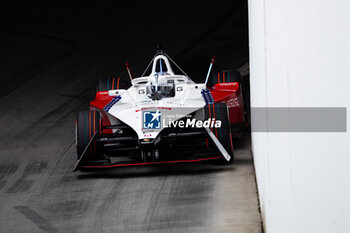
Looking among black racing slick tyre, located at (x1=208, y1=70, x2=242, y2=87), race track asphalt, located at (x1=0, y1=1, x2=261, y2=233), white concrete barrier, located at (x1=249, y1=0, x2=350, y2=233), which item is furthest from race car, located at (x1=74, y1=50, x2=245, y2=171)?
white concrete barrier, located at (x1=249, y1=0, x2=350, y2=233)

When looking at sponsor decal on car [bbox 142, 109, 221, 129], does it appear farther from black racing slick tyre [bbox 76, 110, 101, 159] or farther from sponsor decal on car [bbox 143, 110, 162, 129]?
black racing slick tyre [bbox 76, 110, 101, 159]

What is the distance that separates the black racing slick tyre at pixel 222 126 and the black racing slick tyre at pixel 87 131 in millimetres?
1575

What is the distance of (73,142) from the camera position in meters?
10.6

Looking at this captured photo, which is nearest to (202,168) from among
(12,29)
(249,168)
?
(249,168)

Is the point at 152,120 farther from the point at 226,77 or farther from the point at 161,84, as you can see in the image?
the point at 226,77

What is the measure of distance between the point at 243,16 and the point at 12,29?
8252 mm

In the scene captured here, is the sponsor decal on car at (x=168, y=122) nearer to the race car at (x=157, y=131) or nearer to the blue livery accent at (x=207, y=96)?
the race car at (x=157, y=131)

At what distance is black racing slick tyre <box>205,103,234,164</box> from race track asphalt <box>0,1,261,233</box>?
1.17ft

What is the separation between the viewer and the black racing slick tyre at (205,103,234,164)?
8383 millimetres

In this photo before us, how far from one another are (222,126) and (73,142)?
3269mm

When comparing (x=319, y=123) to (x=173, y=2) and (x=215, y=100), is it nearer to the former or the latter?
(x=215, y=100)

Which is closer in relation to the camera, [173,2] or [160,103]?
[160,103]

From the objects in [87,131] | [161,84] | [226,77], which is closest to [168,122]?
[87,131]

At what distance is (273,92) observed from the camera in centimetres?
455
